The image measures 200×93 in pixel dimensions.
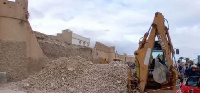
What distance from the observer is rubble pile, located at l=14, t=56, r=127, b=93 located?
14.5 meters

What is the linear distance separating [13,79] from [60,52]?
22.7 feet

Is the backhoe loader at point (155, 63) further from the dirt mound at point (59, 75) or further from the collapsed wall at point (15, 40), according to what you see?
the collapsed wall at point (15, 40)

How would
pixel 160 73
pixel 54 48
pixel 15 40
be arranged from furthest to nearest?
pixel 54 48
pixel 15 40
pixel 160 73

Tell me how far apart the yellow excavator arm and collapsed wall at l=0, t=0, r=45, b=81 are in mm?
9841

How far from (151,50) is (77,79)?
22.7 feet

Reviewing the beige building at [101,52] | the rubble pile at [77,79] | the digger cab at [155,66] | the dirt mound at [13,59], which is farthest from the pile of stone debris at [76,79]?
the beige building at [101,52]

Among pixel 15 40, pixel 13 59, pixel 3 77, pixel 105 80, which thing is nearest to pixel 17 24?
pixel 15 40

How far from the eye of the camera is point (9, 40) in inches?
695

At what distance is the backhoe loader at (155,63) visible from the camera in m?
9.68

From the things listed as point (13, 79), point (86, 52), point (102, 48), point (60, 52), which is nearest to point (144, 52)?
point (13, 79)

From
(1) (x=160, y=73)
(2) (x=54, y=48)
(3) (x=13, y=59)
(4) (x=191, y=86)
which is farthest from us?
(2) (x=54, y=48)

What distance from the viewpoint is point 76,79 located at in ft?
52.9

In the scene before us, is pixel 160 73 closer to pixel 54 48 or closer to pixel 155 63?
pixel 155 63

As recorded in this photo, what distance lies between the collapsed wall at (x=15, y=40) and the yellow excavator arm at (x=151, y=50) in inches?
387
